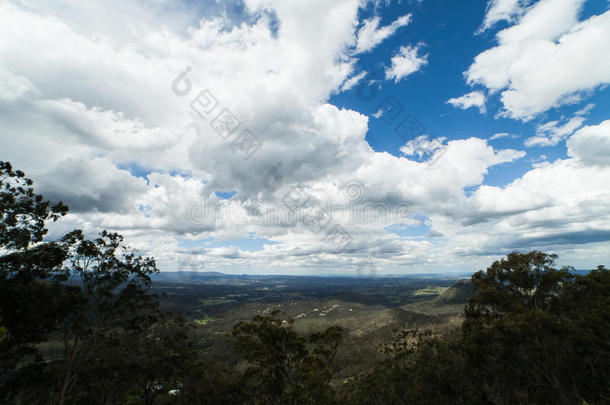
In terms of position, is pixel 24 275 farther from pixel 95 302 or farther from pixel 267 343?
pixel 267 343

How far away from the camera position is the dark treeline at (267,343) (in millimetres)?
21766

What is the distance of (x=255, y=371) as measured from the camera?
25.1 m

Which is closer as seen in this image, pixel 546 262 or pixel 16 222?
pixel 16 222

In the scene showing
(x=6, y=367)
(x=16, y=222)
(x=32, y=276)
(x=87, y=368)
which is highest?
(x=16, y=222)

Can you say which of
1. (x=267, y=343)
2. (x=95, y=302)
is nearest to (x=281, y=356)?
(x=267, y=343)

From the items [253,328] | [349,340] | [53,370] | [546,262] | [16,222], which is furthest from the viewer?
[349,340]

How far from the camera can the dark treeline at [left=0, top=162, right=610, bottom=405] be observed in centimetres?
2177

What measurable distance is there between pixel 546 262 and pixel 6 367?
2047 inches

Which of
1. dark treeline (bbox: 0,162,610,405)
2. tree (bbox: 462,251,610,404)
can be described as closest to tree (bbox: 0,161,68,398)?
dark treeline (bbox: 0,162,610,405)

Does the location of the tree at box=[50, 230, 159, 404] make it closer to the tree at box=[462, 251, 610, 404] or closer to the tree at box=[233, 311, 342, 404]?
the tree at box=[233, 311, 342, 404]

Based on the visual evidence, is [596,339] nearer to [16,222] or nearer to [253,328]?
[253,328]

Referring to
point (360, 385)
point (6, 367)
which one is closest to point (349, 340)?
point (360, 385)

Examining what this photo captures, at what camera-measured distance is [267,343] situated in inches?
955

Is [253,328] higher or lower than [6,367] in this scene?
higher
